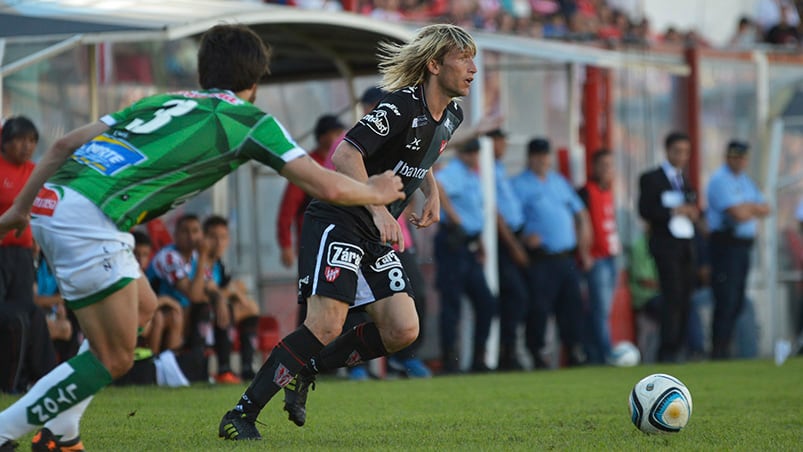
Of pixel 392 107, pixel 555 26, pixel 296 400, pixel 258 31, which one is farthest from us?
pixel 555 26

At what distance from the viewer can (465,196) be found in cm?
1399

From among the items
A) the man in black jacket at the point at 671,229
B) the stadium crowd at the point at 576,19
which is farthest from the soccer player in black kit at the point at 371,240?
the man in black jacket at the point at 671,229

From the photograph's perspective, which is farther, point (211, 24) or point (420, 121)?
point (211, 24)

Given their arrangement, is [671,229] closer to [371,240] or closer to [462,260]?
[462,260]

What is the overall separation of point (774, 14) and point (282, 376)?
16.3m

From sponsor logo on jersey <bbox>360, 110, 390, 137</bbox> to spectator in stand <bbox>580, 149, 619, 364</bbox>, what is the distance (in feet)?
29.3

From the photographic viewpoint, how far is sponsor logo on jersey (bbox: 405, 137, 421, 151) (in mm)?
7176

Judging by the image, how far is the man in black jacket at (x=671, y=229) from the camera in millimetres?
15172

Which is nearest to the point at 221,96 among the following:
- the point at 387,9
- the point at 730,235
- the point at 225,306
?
the point at 225,306

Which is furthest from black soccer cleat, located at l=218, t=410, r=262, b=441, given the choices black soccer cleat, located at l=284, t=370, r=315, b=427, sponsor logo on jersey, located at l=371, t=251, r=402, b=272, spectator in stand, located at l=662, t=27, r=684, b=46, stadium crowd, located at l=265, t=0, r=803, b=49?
spectator in stand, located at l=662, t=27, r=684, b=46

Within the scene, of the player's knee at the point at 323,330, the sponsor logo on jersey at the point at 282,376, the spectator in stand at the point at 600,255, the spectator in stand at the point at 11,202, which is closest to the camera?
the sponsor logo on jersey at the point at 282,376

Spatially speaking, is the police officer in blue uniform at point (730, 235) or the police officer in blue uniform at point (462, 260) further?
the police officer in blue uniform at point (730, 235)

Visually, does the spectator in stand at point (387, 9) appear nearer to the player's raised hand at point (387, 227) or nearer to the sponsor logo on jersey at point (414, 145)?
the sponsor logo on jersey at point (414, 145)

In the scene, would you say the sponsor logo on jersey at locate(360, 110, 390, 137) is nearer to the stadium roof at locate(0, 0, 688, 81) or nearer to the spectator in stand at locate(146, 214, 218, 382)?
the stadium roof at locate(0, 0, 688, 81)
